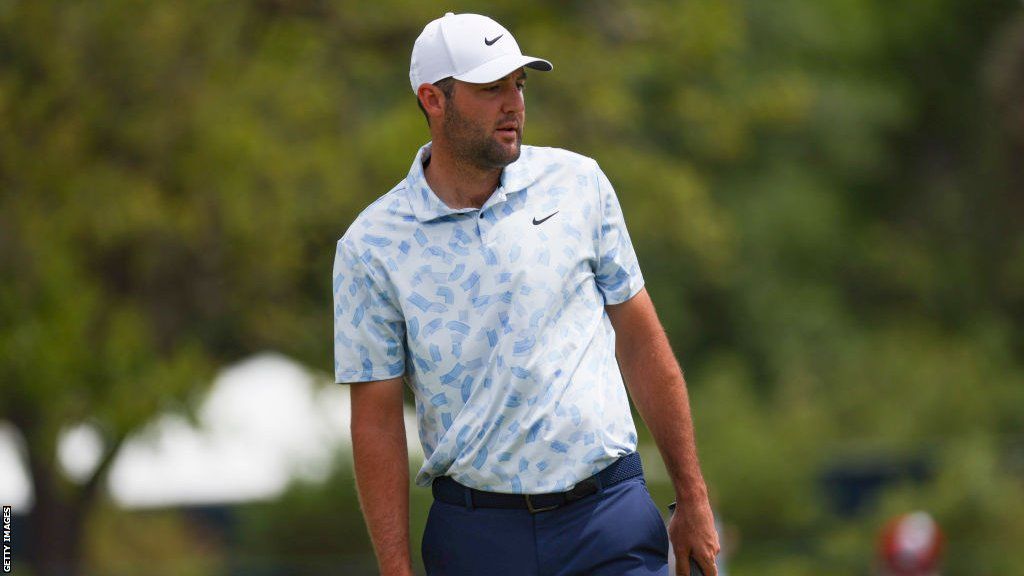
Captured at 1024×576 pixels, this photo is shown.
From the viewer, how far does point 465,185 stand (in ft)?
14.3

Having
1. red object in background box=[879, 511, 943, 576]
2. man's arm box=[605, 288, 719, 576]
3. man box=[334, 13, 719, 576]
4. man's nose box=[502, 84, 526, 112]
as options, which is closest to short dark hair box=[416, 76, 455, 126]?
man box=[334, 13, 719, 576]

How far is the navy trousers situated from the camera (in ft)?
13.9

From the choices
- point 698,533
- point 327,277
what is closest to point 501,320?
point 698,533

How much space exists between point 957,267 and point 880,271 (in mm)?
1447

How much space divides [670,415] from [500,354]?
47cm

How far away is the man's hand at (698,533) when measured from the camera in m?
4.34

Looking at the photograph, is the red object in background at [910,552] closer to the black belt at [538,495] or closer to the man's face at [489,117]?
the black belt at [538,495]

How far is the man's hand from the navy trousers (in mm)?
89

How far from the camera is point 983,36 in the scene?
107 feet

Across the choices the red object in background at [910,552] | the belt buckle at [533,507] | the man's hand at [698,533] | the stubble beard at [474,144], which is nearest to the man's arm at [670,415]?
A: the man's hand at [698,533]

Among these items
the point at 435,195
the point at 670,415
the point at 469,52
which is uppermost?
the point at 469,52

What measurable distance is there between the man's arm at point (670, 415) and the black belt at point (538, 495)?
0.10 metres

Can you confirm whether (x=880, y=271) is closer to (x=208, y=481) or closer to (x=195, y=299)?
(x=208, y=481)

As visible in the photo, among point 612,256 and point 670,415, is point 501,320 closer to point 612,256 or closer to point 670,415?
point 612,256
